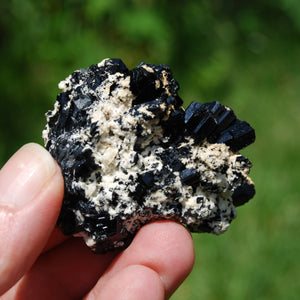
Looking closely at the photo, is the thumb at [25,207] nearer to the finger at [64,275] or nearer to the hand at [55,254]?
the hand at [55,254]

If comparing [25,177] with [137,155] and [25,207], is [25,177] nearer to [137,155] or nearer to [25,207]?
[25,207]

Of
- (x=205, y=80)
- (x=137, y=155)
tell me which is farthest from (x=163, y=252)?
(x=205, y=80)

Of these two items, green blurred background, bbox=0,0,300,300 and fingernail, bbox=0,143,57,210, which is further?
green blurred background, bbox=0,0,300,300

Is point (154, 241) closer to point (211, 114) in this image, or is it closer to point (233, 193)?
point (233, 193)

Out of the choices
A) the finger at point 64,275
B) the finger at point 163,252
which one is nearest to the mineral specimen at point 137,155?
the finger at point 163,252

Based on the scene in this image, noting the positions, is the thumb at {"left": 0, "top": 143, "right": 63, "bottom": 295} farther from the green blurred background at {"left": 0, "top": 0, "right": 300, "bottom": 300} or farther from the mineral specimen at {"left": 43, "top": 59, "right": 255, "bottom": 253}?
the green blurred background at {"left": 0, "top": 0, "right": 300, "bottom": 300}

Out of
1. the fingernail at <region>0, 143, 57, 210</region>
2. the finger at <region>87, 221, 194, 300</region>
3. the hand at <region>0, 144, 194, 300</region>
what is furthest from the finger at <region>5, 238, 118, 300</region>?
the fingernail at <region>0, 143, 57, 210</region>
